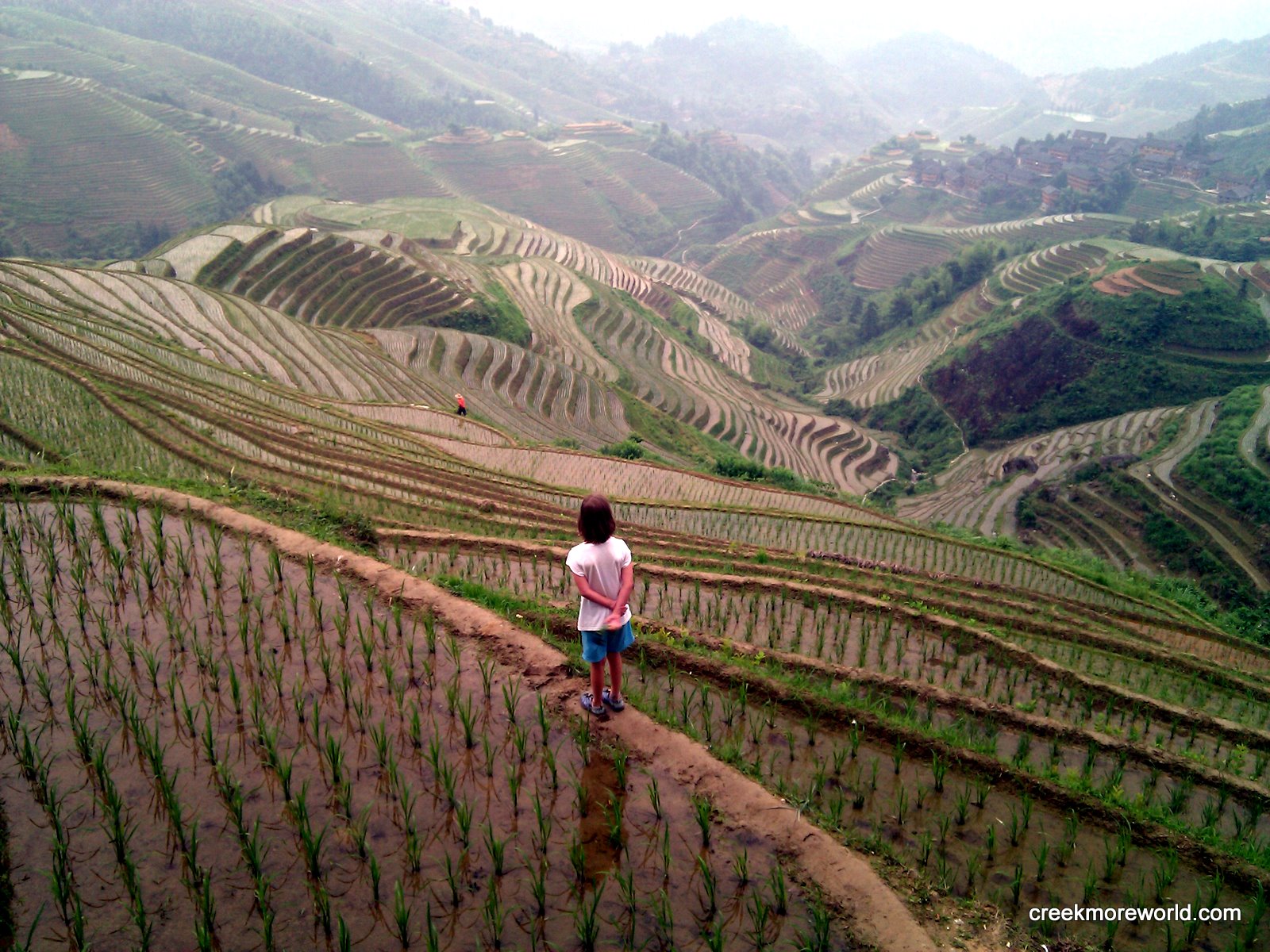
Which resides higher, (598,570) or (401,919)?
(598,570)

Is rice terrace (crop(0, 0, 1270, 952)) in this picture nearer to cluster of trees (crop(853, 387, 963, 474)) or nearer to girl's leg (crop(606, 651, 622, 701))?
girl's leg (crop(606, 651, 622, 701))

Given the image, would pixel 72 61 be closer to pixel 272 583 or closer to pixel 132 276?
pixel 132 276

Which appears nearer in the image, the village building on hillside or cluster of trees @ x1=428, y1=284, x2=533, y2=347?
cluster of trees @ x1=428, y1=284, x2=533, y2=347

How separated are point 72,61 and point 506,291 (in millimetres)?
85057

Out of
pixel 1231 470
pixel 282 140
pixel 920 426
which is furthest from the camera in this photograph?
pixel 282 140

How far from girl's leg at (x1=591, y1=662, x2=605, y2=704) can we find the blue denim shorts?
40mm

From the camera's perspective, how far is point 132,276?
25.9 metres

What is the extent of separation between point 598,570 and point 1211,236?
63.8 metres

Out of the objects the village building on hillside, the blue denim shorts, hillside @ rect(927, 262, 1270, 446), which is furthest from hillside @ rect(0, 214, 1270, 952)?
the village building on hillside

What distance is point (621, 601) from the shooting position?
15.2 ft

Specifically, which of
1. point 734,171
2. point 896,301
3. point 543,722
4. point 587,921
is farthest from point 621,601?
point 734,171

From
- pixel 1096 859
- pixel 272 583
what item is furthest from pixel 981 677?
pixel 272 583

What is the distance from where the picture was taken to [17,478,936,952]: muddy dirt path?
3783mm

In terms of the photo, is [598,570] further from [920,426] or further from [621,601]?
[920,426]
